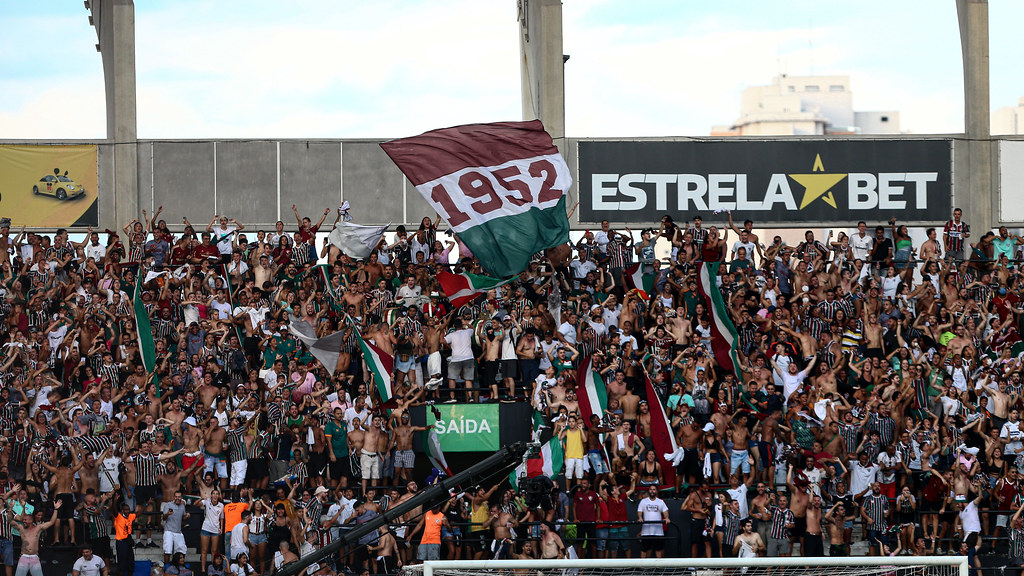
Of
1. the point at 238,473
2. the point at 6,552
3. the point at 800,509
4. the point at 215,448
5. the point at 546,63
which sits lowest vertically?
the point at 6,552

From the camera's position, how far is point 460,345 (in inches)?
954

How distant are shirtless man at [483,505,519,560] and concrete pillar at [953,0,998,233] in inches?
621

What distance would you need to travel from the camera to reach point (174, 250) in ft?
87.9

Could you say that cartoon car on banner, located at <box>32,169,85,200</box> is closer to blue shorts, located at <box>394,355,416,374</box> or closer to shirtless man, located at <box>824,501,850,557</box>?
blue shorts, located at <box>394,355,416,374</box>

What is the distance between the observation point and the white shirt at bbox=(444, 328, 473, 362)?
24219 millimetres

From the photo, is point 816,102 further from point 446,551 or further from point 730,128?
point 446,551

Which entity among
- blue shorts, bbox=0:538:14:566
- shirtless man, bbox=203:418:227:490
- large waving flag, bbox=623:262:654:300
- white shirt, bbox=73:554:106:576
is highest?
large waving flag, bbox=623:262:654:300

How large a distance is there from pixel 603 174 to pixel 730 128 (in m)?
122

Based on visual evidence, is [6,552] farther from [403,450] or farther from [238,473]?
[403,450]

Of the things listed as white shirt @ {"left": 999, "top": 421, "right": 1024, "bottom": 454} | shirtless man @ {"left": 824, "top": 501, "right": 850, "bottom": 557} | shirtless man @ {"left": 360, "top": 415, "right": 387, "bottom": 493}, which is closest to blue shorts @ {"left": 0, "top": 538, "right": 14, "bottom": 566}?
shirtless man @ {"left": 360, "top": 415, "right": 387, "bottom": 493}

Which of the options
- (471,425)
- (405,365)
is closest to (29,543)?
(405,365)

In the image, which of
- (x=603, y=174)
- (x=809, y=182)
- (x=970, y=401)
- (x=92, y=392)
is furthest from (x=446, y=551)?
(x=809, y=182)

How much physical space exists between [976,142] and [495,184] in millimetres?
12265

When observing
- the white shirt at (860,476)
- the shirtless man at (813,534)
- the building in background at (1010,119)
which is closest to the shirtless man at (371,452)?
the shirtless man at (813,534)
